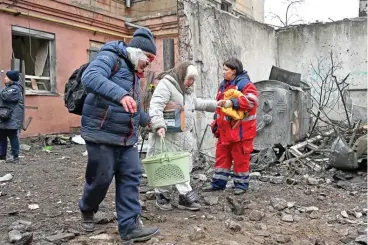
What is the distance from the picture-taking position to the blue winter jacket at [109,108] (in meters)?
2.75

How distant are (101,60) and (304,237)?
2212 millimetres

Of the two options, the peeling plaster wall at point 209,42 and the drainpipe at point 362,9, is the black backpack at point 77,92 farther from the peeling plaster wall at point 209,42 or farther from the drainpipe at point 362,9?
the drainpipe at point 362,9

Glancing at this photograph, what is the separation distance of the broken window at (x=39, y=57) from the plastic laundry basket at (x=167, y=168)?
730 centimetres

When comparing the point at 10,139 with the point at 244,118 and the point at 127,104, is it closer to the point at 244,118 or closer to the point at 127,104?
the point at 244,118

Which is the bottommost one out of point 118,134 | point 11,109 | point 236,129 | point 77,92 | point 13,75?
point 236,129

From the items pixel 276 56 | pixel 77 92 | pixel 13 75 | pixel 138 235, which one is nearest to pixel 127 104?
pixel 77 92

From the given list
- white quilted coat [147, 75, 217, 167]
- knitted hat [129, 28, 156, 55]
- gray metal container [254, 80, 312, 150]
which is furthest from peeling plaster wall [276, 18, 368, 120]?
knitted hat [129, 28, 156, 55]

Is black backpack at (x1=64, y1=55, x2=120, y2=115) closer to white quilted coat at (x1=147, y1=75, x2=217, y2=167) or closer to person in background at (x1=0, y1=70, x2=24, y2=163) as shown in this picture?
white quilted coat at (x1=147, y1=75, x2=217, y2=167)

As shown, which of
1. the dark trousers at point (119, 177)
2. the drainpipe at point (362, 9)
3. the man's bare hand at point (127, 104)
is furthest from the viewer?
the drainpipe at point (362, 9)

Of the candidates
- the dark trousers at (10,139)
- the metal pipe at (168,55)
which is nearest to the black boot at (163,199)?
the metal pipe at (168,55)

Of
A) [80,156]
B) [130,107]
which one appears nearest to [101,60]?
[130,107]

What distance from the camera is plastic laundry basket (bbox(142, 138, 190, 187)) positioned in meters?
3.57

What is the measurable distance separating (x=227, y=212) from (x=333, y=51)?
284 inches

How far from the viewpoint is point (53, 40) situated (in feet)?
34.2
